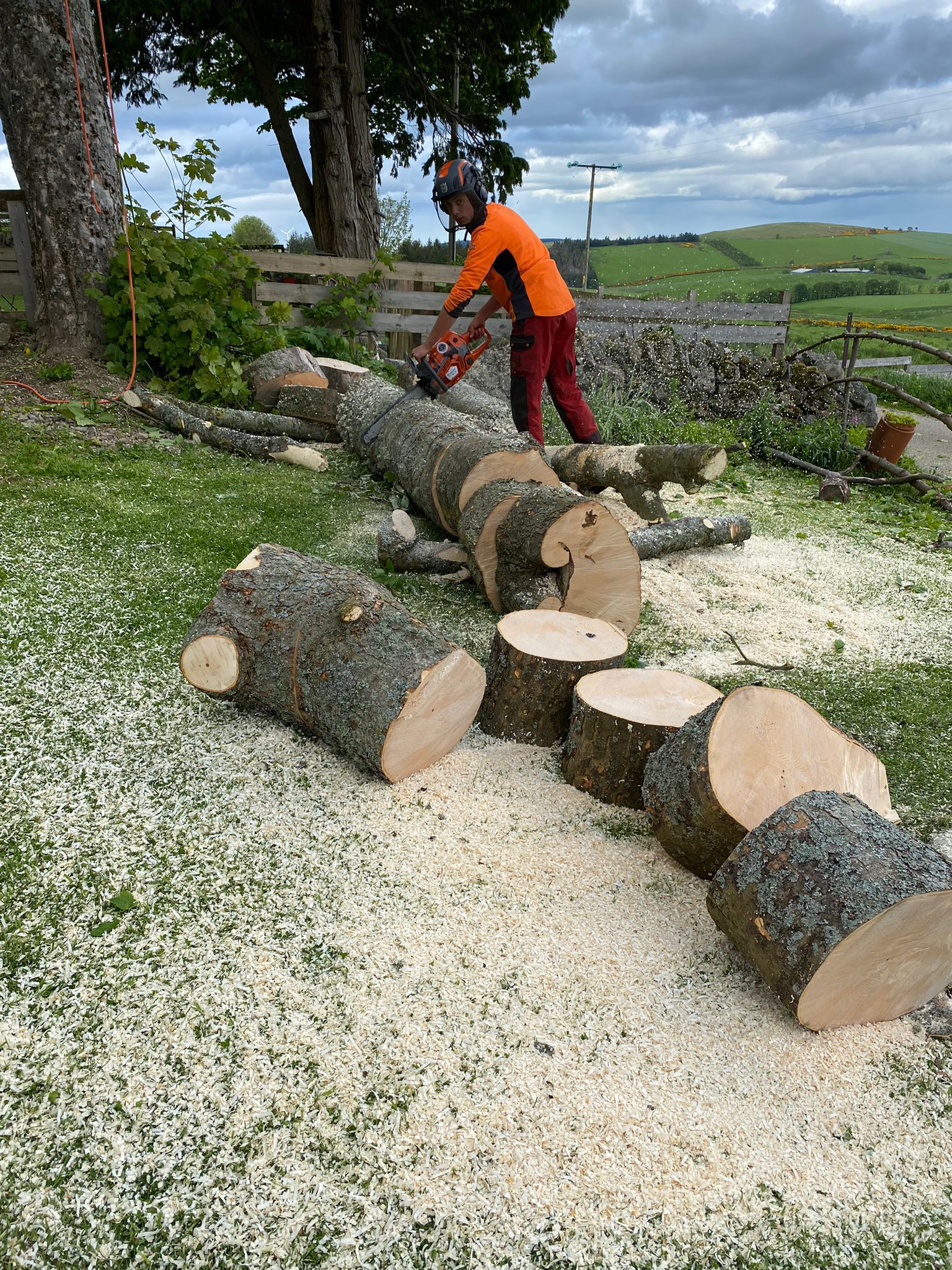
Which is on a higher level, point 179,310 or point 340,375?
point 179,310

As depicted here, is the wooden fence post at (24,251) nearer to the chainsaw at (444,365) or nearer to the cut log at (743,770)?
the chainsaw at (444,365)

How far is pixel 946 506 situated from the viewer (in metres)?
6.44

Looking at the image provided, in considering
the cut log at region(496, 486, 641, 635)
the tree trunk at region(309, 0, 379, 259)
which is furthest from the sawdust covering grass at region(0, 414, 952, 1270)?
the tree trunk at region(309, 0, 379, 259)

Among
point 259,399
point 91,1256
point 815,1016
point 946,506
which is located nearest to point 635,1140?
point 815,1016

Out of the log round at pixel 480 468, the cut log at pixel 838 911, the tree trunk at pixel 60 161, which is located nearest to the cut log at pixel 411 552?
the log round at pixel 480 468

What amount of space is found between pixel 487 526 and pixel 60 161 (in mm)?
5361

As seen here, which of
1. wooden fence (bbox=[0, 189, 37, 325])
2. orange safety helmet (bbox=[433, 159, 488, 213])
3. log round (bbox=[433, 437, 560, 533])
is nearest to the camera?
log round (bbox=[433, 437, 560, 533])

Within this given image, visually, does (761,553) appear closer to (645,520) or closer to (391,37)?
(645,520)

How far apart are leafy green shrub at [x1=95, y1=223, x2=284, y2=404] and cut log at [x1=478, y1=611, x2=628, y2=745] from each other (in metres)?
4.99

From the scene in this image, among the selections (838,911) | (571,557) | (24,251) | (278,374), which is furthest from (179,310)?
(838,911)

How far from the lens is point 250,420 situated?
664 cm

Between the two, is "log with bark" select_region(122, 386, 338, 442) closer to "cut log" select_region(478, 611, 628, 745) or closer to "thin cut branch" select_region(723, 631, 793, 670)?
"cut log" select_region(478, 611, 628, 745)

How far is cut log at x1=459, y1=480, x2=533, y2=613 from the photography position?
12.8ft

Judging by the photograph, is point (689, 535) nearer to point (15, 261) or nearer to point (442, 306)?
point (442, 306)
